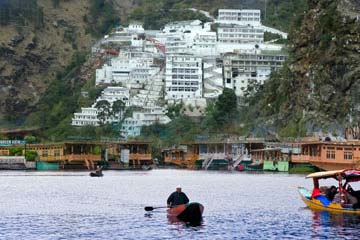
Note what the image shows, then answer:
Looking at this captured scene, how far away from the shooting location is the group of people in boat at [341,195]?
81.5 meters

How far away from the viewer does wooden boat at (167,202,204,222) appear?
7738cm

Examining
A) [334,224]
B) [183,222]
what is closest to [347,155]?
[334,224]

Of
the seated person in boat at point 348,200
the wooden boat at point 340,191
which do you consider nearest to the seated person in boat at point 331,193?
the wooden boat at point 340,191

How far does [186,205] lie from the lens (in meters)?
77.7

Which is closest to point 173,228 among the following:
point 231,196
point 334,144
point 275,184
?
point 231,196

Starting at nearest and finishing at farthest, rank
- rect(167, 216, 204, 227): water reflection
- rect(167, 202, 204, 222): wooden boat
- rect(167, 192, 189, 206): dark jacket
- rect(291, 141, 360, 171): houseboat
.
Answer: rect(167, 216, 204, 227): water reflection < rect(167, 202, 204, 222): wooden boat < rect(167, 192, 189, 206): dark jacket < rect(291, 141, 360, 171): houseboat

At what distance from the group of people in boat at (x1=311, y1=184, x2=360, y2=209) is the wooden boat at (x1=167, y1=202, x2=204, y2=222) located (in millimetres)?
11604

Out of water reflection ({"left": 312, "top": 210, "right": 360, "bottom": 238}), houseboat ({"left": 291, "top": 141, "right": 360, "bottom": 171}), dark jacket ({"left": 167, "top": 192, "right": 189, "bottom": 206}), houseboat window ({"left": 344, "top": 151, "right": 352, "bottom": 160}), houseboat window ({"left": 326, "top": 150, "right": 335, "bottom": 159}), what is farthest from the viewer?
houseboat window ({"left": 326, "top": 150, "right": 335, "bottom": 159})

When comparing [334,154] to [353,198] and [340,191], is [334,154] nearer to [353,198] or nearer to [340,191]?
[340,191]

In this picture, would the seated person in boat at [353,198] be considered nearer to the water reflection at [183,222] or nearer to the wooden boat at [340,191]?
the wooden boat at [340,191]

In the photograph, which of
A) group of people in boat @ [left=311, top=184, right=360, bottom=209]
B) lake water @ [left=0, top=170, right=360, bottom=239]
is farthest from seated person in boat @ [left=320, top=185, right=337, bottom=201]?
lake water @ [left=0, top=170, right=360, bottom=239]

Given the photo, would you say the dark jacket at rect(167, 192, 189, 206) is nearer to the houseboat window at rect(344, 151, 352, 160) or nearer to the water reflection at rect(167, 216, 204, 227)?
the water reflection at rect(167, 216, 204, 227)

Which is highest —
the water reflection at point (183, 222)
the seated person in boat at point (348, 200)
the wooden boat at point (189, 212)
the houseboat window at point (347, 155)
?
the houseboat window at point (347, 155)

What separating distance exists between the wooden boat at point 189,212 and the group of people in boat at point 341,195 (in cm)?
1160
